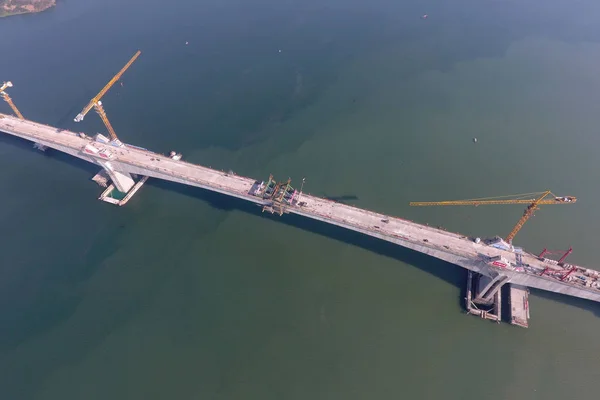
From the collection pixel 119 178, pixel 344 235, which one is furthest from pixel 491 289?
pixel 119 178

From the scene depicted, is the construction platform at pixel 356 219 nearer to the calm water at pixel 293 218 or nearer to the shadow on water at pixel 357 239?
the shadow on water at pixel 357 239

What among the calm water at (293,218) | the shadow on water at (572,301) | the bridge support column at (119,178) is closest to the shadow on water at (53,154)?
the calm water at (293,218)

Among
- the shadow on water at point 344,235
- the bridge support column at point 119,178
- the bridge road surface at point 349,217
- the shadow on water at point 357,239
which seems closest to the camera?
the bridge road surface at point 349,217

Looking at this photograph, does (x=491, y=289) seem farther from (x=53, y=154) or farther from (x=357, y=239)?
(x=53, y=154)

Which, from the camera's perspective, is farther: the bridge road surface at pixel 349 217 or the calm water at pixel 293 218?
the bridge road surface at pixel 349 217

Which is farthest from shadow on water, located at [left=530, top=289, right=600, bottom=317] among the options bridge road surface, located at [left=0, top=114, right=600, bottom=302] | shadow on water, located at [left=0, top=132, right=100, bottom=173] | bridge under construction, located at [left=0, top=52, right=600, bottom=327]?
shadow on water, located at [left=0, top=132, right=100, bottom=173]

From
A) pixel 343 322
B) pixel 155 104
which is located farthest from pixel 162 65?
pixel 343 322

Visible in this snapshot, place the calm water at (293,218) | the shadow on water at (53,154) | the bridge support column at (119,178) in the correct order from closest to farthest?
the calm water at (293,218) → the bridge support column at (119,178) → the shadow on water at (53,154)
